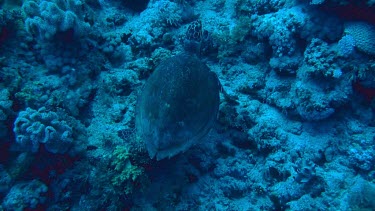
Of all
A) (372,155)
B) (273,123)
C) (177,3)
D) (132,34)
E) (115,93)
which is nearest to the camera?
(372,155)

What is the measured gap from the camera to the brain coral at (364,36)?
377 centimetres

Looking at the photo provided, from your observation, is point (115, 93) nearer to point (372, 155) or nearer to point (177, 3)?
point (177, 3)

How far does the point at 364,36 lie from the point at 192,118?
2.93 meters

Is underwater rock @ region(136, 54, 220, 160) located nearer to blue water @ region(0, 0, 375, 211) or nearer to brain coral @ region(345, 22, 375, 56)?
blue water @ region(0, 0, 375, 211)

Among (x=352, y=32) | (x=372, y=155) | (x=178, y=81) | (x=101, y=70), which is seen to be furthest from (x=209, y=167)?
(x=352, y=32)

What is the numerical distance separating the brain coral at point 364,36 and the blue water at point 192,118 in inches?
0.8

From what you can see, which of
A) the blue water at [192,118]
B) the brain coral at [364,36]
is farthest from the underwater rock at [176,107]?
the brain coral at [364,36]

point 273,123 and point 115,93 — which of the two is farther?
point 115,93

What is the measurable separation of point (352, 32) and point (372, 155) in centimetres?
188

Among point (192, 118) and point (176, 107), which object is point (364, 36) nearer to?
point (192, 118)

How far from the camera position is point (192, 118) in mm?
3369

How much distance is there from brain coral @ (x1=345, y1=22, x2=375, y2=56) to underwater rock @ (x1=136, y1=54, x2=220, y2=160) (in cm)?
230

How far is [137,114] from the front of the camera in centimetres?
365

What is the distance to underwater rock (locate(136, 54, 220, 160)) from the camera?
3.23 m
